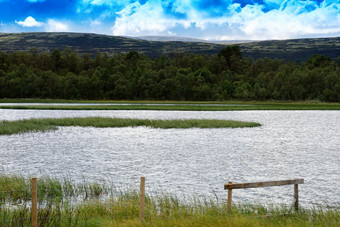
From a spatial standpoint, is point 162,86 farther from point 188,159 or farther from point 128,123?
point 188,159

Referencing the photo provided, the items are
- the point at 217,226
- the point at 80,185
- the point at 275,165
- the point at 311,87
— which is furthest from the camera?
the point at 311,87

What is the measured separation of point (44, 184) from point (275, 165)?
67.5 ft

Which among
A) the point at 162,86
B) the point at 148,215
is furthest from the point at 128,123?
the point at 162,86

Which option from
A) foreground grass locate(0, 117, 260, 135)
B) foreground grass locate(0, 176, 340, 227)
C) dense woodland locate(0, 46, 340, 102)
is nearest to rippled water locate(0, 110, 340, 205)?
foreground grass locate(0, 117, 260, 135)

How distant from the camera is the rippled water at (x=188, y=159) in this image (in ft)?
90.2

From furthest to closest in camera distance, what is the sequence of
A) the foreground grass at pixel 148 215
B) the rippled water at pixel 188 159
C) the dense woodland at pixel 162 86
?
the dense woodland at pixel 162 86 < the rippled water at pixel 188 159 < the foreground grass at pixel 148 215

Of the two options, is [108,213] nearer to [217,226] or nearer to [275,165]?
[217,226]

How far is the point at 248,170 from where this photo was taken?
3459 centimetres

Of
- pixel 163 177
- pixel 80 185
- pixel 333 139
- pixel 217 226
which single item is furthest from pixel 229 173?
pixel 333 139

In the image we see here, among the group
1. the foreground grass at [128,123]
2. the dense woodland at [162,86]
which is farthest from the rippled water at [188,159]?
the dense woodland at [162,86]

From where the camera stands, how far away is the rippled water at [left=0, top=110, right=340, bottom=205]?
27.5m

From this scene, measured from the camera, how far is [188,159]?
130ft

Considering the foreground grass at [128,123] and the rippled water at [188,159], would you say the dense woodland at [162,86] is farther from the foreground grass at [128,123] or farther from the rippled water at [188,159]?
the rippled water at [188,159]

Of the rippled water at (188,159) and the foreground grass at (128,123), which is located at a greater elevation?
the rippled water at (188,159)
